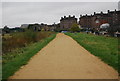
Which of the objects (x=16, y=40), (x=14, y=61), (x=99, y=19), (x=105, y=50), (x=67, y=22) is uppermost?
(x=99, y=19)

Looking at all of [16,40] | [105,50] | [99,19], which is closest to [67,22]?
[99,19]

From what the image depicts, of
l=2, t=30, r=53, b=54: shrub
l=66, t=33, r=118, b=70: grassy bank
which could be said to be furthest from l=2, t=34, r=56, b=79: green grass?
l=66, t=33, r=118, b=70: grassy bank

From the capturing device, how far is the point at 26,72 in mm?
7965

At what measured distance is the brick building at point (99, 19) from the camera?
113 metres

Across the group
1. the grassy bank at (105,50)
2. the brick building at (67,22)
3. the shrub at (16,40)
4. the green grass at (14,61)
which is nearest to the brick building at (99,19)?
the brick building at (67,22)

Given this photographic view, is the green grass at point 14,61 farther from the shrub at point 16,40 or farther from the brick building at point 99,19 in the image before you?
the brick building at point 99,19

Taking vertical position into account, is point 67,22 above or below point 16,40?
above

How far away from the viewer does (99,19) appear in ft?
406

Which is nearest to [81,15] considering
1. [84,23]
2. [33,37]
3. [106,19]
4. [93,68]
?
[84,23]

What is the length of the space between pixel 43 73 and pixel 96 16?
125 metres

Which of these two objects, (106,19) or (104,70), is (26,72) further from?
(106,19)

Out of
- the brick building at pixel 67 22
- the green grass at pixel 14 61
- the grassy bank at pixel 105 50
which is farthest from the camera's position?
the brick building at pixel 67 22

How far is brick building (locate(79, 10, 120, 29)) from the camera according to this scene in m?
113

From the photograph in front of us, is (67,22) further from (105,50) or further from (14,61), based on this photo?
(14,61)
